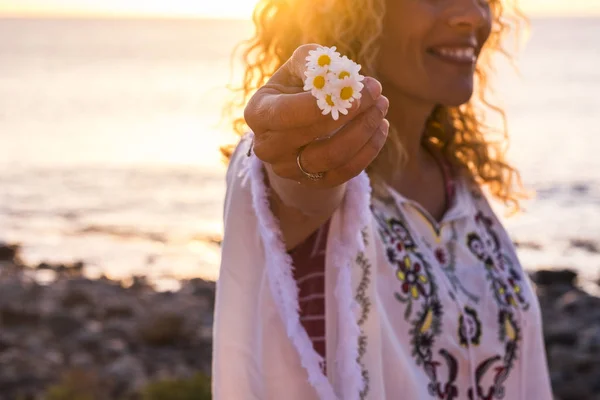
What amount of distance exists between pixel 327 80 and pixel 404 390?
1.12 metres

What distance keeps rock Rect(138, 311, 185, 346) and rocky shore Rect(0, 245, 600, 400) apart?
0.01 metres

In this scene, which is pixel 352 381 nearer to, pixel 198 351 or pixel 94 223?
pixel 198 351

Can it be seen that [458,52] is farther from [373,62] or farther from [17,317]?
[17,317]

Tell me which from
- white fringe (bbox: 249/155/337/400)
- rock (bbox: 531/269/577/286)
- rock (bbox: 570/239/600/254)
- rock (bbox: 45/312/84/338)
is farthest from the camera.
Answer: rock (bbox: 570/239/600/254)

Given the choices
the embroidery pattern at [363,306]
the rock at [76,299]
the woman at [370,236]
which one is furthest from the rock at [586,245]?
the embroidery pattern at [363,306]

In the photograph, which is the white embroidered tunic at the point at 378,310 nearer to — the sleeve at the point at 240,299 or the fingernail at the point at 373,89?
the sleeve at the point at 240,299

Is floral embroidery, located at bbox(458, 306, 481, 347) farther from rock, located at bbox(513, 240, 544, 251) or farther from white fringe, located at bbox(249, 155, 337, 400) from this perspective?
rock, located at bbox(513, 240, 544, 251)

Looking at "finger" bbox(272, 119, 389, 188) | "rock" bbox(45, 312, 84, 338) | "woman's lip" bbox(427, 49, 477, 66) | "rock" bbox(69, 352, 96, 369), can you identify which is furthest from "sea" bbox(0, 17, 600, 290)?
"rock" bbox(69, 352, 96, 369)

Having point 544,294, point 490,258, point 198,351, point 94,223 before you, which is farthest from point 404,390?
point 94,223

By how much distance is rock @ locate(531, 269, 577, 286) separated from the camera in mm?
11977

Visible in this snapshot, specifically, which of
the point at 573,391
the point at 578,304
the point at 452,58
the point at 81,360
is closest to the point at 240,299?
the point at 452,58

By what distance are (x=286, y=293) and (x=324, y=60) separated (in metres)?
0.76

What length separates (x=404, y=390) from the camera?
226 centimetres

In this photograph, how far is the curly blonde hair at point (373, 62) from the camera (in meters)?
2.50
